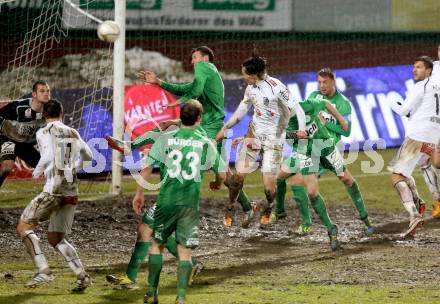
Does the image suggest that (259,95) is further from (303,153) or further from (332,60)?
(332,60)

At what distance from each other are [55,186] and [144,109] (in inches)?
388

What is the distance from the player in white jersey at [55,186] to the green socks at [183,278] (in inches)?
59.2

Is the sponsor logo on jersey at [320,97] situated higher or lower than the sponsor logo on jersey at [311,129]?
higher

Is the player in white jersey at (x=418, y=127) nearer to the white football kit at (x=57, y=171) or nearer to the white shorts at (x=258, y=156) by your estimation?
the white shorts at (x=258, y=156)

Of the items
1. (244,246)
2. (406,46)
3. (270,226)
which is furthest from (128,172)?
(406,46)

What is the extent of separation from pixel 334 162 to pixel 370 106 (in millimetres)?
9164

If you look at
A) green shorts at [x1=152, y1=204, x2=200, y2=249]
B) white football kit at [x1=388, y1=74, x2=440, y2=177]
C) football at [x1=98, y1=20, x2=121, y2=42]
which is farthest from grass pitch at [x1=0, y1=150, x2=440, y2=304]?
football at [x1=98, y1=20, x2=121, y2=42]

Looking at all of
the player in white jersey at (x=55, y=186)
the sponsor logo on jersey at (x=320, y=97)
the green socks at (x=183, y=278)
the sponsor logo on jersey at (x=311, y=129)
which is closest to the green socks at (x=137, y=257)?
the player in white jersey at (x=55, y=186)

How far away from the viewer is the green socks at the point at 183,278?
9797mm

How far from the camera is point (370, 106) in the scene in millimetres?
23578

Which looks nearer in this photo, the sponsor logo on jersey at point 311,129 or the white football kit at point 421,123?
the sponsor logo on jersey at point 311,129

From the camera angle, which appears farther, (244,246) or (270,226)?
(270,226)

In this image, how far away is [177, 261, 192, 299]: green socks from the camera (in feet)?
32.1

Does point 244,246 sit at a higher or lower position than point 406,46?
lower
